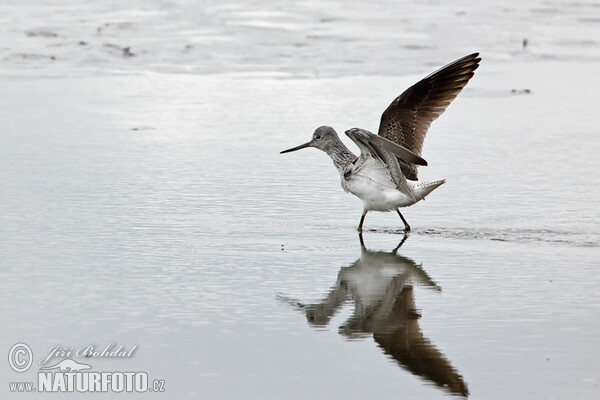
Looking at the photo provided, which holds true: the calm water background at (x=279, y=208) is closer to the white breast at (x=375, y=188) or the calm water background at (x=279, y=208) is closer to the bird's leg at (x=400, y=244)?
the bird's leg at (x=400, y=244)

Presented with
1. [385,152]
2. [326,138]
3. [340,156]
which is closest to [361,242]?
[385,152]

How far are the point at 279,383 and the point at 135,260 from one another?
2.34m

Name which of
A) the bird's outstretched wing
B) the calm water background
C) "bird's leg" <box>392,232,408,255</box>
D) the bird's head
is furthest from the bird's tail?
the bird's head

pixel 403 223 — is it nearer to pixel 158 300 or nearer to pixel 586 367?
pixel 158 300

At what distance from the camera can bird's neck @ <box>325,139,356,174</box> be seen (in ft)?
30.6

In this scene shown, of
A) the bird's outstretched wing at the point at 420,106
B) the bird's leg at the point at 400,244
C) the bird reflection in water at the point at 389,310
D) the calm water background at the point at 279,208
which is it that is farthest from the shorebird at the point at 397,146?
the bird reflection in water at the point at 389,310

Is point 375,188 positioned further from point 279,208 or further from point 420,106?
point 420,106

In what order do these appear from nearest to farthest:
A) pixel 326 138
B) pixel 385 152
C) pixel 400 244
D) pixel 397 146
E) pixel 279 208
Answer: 1. pixel 400 244
2. pixel 397 146
3. pixel 385 152
4. pixel 279 208
5. pixel 326 138

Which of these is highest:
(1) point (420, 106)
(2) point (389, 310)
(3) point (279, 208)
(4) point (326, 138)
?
(1) point (420, 106)

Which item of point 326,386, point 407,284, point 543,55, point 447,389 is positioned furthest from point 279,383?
point 543,55

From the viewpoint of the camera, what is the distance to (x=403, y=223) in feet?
28.8

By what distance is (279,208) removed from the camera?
8828mm

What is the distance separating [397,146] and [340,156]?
1.29 metres

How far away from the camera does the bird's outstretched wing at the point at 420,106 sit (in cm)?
933
